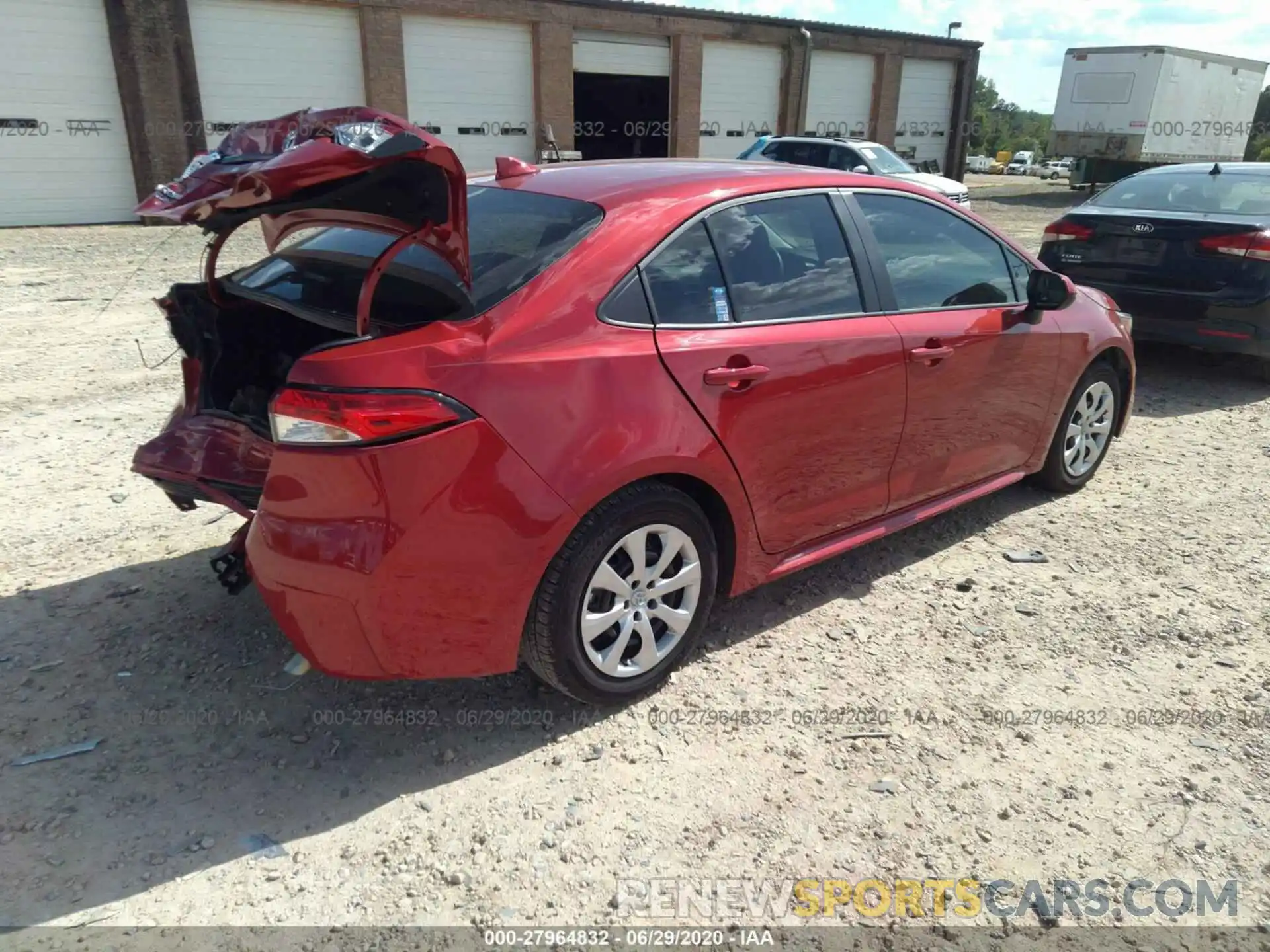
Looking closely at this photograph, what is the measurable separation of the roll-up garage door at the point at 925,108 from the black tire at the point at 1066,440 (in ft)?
89.9

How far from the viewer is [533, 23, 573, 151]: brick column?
836 inches

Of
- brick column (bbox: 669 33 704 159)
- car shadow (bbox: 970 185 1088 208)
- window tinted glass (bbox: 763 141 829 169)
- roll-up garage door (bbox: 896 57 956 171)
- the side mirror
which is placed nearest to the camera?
the side mirror

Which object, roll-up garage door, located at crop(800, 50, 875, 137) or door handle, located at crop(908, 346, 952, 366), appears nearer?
door handle, located at crop(908, 346, 952, 366)

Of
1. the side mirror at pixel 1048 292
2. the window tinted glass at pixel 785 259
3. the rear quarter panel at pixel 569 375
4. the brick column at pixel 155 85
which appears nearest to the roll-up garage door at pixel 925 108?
the brick column at pixel 155 85

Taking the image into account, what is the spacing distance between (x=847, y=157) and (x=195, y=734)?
15.4 m

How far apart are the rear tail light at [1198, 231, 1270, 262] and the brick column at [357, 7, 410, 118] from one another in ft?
53.8

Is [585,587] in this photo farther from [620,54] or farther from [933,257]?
[620,54]

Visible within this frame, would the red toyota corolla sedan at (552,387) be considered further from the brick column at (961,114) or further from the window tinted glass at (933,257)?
the brick column at (961,114)

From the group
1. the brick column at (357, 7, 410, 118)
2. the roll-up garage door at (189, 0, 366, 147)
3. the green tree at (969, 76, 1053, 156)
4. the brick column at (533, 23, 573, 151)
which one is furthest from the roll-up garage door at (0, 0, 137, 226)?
the green tree at (969, 76, 1053, 156)

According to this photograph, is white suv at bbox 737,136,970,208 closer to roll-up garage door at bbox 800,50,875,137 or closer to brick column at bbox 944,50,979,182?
roll-up garage door at bbox 800,50,875,137

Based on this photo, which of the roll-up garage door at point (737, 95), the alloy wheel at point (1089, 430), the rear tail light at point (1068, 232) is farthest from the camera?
the roll-up garage door at point (737, 95)

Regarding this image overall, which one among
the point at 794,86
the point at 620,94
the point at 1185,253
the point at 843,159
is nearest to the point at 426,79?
the point at 620,94

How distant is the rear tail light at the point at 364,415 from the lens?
7.88ft
